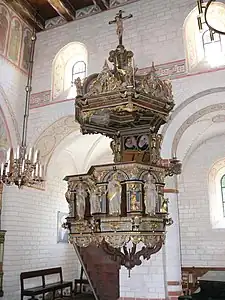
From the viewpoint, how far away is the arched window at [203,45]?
7.50 m

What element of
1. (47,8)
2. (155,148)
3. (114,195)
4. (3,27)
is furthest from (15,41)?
(114,195)

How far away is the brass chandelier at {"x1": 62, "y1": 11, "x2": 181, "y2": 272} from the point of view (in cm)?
473

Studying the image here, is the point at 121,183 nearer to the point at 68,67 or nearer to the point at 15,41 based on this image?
the point at 68,67

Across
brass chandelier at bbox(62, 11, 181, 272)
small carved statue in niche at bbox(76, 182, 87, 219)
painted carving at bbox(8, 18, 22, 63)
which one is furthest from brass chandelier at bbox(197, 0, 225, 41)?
painted carving at bbox(8, 18, 22, 63)

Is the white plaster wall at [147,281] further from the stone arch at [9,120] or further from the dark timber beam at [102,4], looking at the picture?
the dark timber beam at [102,4]

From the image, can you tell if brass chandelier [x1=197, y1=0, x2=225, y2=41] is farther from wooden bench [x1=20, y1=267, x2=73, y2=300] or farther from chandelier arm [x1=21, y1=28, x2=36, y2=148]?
wooden bench [x1=20, y1=267, x2=73, y2=300]

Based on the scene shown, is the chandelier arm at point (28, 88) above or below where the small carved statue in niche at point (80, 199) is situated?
above

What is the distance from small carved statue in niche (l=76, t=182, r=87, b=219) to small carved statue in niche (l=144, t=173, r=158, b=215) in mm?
877

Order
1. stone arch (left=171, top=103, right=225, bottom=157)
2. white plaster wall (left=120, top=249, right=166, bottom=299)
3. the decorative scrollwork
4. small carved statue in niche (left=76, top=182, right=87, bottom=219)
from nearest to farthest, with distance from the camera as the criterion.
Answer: small carved statue in niche (left=76, top=182, right=87, bottom=219)
the decorative scrollwork
white plaster wall (left=120, top=249, right=166, bottom=299)
stone arch (left=171, top=103, right=225, bottom=157)

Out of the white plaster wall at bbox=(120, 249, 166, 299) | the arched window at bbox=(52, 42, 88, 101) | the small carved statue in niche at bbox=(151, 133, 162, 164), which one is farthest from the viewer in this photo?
the arched window at bbox=(52, 42, 88, 101)

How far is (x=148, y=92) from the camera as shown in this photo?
17.4ft

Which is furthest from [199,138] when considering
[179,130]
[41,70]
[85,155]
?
[41,70]

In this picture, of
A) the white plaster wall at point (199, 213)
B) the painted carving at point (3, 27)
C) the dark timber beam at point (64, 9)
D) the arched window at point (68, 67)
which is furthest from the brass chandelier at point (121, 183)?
the white plaster wall at point (199, 213)

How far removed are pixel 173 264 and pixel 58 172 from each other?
5.04 meters
